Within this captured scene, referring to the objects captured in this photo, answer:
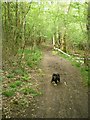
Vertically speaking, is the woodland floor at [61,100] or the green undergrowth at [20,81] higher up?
the green undergrowth at [20,81]

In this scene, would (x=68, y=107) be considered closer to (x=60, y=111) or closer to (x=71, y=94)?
(x=60, y=111)

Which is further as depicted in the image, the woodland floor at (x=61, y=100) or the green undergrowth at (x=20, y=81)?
the green undergrowth at (x=20, y=81)

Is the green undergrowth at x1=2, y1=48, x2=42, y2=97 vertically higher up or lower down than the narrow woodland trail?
higher up

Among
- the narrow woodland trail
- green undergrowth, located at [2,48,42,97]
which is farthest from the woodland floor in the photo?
green undergrowth, located at [2,48,42,97]

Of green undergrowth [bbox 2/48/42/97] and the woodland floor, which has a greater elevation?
green undergrowth [bbox 2/48/42/97]

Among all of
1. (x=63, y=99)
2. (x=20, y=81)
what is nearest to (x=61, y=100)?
(x=63, y=99)

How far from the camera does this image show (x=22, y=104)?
26.6 feet

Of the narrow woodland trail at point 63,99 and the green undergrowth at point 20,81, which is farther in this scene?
the green undergrowth at point 20,81

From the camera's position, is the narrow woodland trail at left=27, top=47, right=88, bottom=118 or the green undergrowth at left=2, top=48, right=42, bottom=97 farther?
the green undergrowth at left=2, top=48, right=42, bottom=97

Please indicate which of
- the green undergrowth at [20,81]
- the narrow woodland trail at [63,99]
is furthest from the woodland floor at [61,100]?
the green undergrowth at [20,81]

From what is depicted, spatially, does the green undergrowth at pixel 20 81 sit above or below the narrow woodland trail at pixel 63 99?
above

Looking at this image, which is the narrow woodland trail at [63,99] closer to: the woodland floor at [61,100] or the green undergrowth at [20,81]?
the woodland floor at [61,100]

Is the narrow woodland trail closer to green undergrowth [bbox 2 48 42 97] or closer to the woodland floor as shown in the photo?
the woodland floor

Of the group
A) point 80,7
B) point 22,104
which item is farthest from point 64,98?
point 80,7
